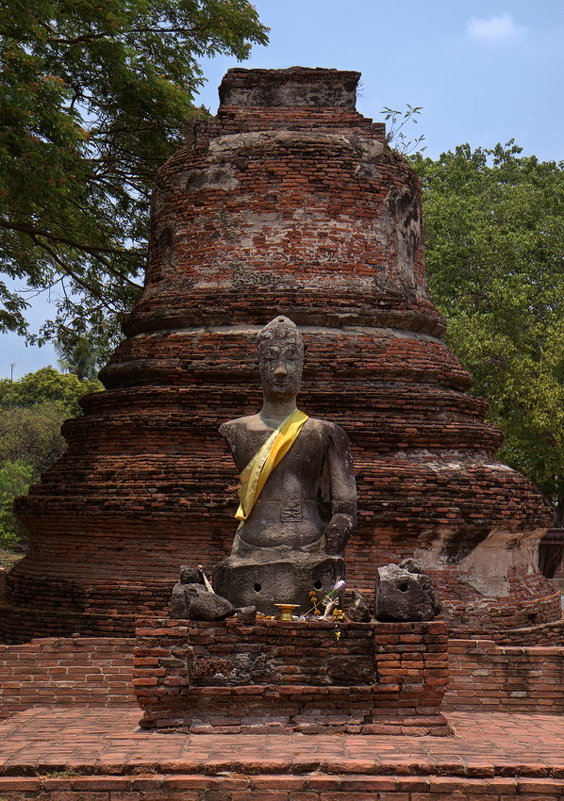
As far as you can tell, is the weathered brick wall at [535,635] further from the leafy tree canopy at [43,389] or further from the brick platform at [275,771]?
the leafy tree canopy at [43,389]

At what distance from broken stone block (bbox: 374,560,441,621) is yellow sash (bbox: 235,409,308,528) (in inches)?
42.4

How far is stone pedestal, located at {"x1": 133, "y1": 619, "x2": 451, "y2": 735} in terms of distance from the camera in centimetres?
600

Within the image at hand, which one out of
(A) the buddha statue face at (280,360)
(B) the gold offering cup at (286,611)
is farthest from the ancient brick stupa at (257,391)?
(B) the gold offering cup at (286,611)

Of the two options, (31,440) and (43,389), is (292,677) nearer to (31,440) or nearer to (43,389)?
(31,440)

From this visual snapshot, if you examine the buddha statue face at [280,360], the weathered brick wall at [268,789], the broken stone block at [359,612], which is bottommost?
the weathered brick wall at [268,789]

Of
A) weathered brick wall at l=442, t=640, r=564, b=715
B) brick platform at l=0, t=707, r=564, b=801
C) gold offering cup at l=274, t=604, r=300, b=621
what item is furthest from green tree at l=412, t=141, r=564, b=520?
brick platform at l=0, t=707, r=564, b=801

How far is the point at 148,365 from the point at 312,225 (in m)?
2.30

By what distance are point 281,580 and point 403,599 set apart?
885 millimetres

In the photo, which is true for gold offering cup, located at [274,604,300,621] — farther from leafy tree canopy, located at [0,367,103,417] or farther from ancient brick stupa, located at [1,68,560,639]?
leafy tree canopy, located at [0,367,103,417]

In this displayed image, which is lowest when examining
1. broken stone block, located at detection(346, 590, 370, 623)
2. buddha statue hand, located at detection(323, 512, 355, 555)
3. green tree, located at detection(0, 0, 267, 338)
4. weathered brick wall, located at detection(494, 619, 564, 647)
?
weathered brick wall, located at detection(494, 619, 564, 647)

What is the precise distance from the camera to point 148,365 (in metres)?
10.8

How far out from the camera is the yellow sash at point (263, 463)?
696 cm

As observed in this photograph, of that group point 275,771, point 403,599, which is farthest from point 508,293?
point 275,771

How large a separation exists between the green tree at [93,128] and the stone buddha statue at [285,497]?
5.23 m
